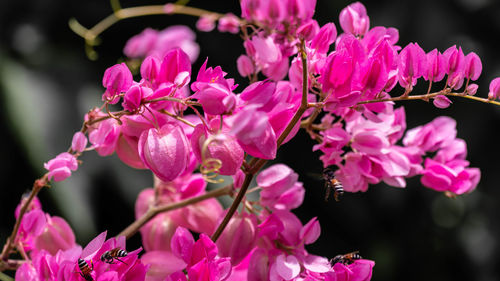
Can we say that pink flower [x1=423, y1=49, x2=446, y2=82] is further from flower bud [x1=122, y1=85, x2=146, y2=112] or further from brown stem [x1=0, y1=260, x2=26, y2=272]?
brown stem [x1=0, y1=260, x2=26, y2=272]

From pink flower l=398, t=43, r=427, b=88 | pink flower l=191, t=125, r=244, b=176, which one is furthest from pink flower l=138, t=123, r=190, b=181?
pink flower l=398, t=43, r=427, b=88

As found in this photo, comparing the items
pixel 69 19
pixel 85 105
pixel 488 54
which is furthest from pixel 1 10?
pixel 488 54

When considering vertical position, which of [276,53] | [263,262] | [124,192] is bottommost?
[124,192]

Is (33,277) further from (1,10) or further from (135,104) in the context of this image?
(1,10)

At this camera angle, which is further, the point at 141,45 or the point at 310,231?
the point at 141,45

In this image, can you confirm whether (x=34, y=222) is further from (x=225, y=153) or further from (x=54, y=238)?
(x=225, y=153)

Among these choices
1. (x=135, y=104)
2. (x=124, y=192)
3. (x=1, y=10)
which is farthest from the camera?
(x=1, y=10)

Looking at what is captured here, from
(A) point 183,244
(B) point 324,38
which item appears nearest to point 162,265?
(A) point 183,244
